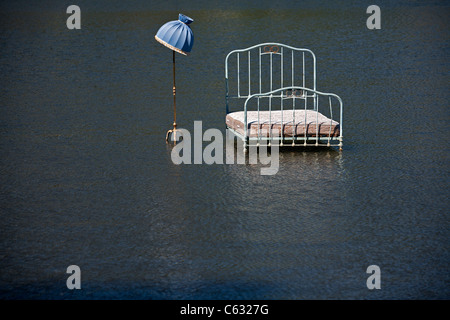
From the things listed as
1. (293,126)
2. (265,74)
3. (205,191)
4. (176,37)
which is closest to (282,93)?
(293,126)

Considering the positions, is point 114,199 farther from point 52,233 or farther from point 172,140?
point 172,140

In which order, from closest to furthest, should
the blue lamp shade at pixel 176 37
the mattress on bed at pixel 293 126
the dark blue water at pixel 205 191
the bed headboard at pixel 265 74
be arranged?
1. the dark blue water at pixel 205 191
2. the mattress on bed at pixel 293 126
3. the blue lamp shade at pixel 176 37
4. the bed headboard at pixel 265 74

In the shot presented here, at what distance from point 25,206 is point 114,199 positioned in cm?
106

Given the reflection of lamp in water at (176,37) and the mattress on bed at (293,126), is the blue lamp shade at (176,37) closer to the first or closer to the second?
the reflection of lamp in water at (176,37)

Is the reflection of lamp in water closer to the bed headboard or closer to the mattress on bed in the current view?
the mattress on bed

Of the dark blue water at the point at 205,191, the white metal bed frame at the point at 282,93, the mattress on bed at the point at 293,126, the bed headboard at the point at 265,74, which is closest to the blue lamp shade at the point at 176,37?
the white metal bed frame at the point at 282,93

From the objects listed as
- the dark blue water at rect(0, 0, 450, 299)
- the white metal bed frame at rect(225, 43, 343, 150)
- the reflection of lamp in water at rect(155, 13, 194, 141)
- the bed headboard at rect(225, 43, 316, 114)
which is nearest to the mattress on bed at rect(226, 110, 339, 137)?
the white metal bed frame at rect(225, 43, 343, 150)

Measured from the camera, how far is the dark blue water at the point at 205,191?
643 centimetres

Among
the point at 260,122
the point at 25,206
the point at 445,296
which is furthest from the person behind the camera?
the point at 260,122

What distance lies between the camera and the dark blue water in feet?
21.1

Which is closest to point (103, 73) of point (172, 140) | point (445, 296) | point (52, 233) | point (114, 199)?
point (172, 140)

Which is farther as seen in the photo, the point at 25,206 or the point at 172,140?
the point at 172,140

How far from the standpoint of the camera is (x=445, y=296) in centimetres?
597

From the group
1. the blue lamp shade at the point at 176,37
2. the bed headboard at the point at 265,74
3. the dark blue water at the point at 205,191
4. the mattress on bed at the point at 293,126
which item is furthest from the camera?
the bed headboard at the point at 265,74
